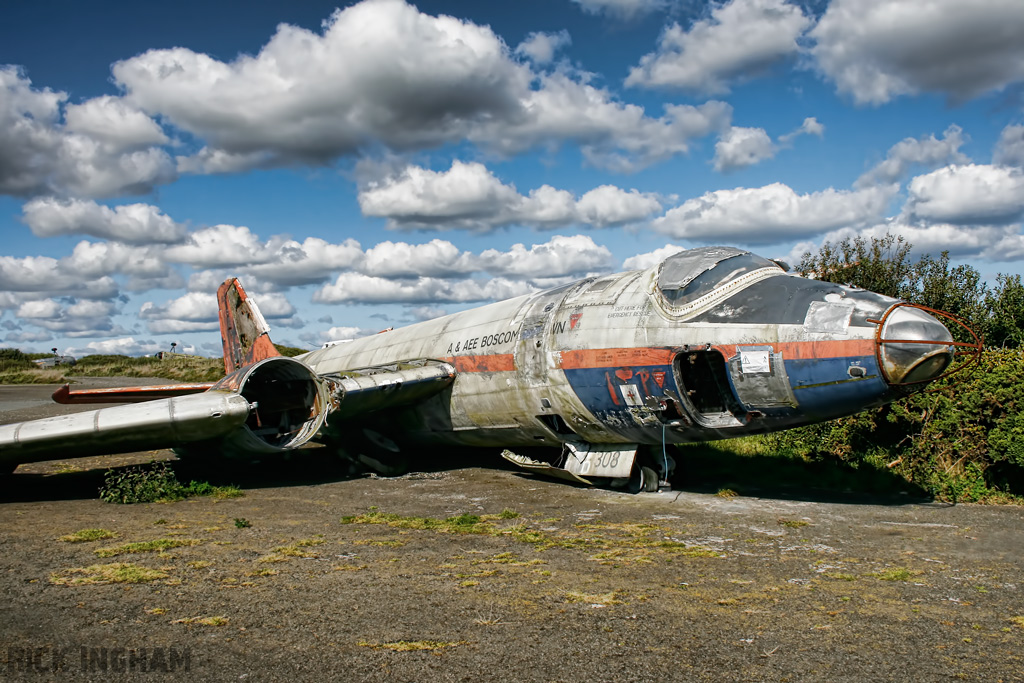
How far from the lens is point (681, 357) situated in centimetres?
914

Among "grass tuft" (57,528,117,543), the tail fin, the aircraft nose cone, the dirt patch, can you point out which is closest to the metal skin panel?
the dirt patch

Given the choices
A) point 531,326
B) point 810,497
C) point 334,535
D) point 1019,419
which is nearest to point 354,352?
point 531,326

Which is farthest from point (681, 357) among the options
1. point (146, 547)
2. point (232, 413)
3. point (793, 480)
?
point (146, 547)

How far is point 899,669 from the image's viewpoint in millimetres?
4691

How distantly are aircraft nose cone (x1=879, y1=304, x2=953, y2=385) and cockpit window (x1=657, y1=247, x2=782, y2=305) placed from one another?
209cm

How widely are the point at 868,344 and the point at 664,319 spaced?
252 centimetres

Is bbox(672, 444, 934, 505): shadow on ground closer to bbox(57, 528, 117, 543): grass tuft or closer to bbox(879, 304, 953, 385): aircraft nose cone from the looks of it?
bbox(879, 304, 953, 385): aircraft nose cone

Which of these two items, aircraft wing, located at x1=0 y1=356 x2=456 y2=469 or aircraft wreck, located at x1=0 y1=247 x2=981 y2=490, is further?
aircraft wing, located at x1=0 y1=356 x2=456 y2=469

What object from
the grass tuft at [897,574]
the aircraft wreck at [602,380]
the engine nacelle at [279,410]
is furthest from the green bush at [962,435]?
the engine nacelle at [279,410]

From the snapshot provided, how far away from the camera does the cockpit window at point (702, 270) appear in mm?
9266

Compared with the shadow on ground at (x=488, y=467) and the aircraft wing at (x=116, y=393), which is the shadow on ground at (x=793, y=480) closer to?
the shadow on ground at (x=488, y=467)

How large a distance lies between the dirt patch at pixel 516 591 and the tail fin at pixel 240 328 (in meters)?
7.10

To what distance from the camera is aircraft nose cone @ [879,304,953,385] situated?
24.6 feet

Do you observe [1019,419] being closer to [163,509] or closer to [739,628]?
[739,628]
